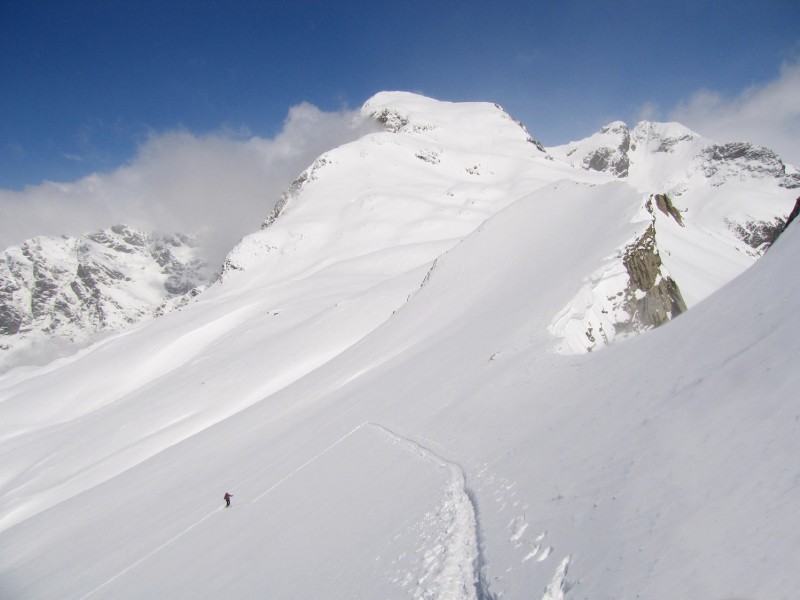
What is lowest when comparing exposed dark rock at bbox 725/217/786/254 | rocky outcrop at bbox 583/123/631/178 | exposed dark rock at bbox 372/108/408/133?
exposed dark rock at bbox 725/217/786/254

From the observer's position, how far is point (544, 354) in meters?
17.4

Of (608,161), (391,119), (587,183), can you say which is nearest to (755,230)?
(608,161)

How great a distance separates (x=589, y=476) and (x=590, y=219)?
26.6 m

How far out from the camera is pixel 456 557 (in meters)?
8.32

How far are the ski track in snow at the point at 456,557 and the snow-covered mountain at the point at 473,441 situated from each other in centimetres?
5

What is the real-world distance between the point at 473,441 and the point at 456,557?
5.65m

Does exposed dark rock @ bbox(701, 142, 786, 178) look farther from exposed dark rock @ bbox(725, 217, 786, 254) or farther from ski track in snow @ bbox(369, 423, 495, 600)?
ski track in snow @ bbox(369, 423, 495, 600)

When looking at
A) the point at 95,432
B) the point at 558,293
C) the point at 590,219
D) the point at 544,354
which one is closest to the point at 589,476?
the point at 544,354

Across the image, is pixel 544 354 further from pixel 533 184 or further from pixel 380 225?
pixel 533 184

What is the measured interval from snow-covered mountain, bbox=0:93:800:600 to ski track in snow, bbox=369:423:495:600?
0.05 metres

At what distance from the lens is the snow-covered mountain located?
21.1ft

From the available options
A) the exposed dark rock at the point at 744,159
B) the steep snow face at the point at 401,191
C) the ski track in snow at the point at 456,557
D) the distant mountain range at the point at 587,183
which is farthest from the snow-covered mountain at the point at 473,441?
the exposed dark rock at the point at 744,159

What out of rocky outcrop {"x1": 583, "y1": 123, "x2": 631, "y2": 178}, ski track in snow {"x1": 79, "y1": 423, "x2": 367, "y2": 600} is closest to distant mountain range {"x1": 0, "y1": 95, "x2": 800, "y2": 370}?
rocky outcrop {"x1": 583, "y1": 123, "x2": 631, "y2": 178}

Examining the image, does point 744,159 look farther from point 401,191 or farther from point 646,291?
point 646,291
